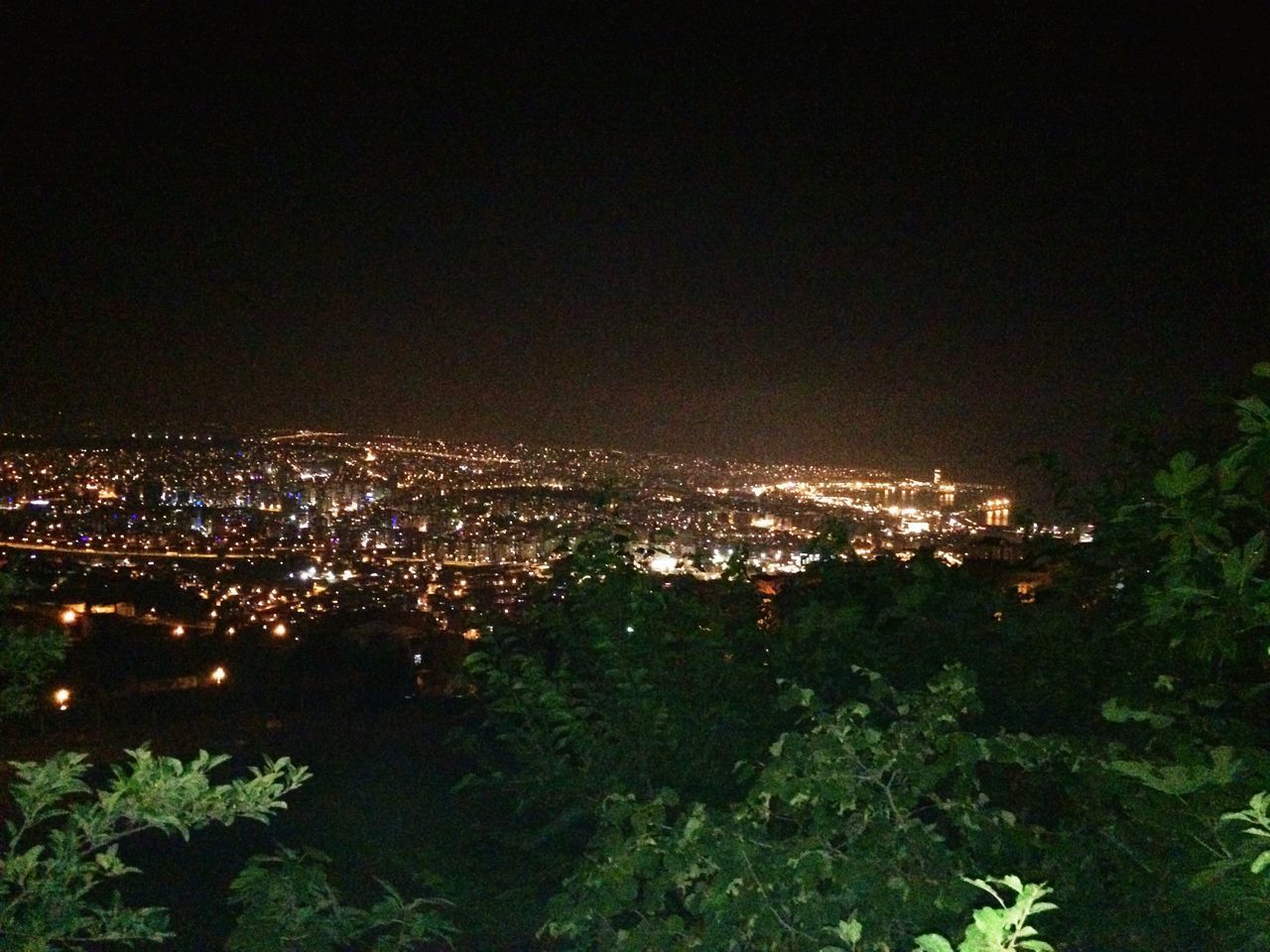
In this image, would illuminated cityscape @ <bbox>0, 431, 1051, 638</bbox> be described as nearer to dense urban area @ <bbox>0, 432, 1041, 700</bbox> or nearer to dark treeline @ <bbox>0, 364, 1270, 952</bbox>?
dense urban area @ <bbox>0, 432, 1041, 700</bbox>

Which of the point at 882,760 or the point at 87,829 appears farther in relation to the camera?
the point at 882,760

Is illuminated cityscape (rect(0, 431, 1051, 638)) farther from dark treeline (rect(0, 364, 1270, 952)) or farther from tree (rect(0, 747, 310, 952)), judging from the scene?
tree (rect(0, 747, 310, 952))

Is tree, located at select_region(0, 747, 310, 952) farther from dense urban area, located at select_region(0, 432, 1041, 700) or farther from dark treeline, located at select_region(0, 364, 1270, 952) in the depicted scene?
dense urban area, located at select_region(0, 432, 1041, 700)

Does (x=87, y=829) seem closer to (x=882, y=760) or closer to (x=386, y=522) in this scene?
(x=882, y=760)

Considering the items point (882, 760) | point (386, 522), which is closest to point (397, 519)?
point (386, 522)

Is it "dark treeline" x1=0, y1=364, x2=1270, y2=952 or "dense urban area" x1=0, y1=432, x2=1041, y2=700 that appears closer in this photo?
"dark treeline" x1=0, y1=364, x2=1270, y2=952

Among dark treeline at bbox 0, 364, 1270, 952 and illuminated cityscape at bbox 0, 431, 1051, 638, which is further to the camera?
illuminated cityscape at bbox 0, 431, 1051, 638

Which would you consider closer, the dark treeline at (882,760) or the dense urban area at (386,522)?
the dark treeline at (882,760)

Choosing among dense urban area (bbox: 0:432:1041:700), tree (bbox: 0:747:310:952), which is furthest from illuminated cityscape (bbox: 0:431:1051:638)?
tree (bbox: 0:747:310:952)

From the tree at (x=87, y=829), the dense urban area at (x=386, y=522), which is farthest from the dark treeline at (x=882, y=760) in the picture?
the dense urban area at (x=386, y=522)

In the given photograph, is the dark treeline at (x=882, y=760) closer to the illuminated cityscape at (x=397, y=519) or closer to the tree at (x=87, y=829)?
the tree at (x=87, y=829)

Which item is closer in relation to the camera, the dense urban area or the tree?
the tree

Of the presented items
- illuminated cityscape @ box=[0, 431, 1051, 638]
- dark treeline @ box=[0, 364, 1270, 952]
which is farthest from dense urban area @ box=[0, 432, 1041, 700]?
dark treeline @ box=[0, 364, 1270, 952]
